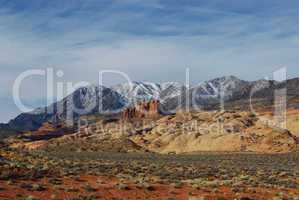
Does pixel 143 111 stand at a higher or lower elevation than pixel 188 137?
higher

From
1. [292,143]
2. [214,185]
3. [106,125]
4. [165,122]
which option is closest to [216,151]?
[292,143]

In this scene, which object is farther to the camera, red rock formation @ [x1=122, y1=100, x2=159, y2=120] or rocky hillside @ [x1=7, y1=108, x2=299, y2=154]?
red rock formation @ [x1=122, y1=100, x2=159, y2=120]

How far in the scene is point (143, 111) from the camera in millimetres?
162250

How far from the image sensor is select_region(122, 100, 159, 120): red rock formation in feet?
517

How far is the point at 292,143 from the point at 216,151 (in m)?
15.1

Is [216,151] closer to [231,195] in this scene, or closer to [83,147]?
[83,147]

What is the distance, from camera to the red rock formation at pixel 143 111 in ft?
517

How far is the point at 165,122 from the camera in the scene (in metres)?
130

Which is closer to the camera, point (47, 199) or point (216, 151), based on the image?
point (47, 199)

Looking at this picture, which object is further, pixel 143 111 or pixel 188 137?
pixel 143 111

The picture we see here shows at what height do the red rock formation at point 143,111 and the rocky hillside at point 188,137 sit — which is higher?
the red rock formation at point 143,111

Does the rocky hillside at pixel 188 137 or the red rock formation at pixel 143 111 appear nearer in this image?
the rocky hillside at pixel 188 137

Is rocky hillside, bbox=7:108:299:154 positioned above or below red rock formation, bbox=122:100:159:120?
below

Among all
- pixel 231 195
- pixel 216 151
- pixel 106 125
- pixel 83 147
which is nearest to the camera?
pixel 231 195
